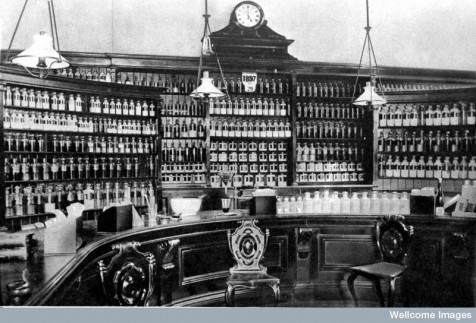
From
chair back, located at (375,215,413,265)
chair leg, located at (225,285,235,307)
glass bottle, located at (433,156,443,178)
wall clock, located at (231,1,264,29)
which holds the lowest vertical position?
chair leg, located at (225,285,235,307)

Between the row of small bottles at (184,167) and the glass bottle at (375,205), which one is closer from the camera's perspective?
the glass bottle at (375,205)

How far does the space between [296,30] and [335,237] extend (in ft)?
11.9

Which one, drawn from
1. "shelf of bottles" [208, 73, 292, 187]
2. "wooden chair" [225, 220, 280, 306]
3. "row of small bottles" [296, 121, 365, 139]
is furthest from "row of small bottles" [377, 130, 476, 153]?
"wooden chair" [225, 220, 280, 306]

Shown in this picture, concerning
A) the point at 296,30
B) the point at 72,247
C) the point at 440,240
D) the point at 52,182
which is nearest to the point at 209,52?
the point at 296,30

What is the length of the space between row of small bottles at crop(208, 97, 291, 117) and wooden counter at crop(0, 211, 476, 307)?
242cm

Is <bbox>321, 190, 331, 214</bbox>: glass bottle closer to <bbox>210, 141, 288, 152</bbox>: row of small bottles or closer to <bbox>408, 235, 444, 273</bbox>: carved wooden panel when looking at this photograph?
<bbox>408, 235, 444, 273</bbox>: carved wooden panel

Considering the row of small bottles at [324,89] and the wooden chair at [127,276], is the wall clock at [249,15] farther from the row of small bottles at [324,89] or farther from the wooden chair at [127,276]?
the wooden chair at [127,276]

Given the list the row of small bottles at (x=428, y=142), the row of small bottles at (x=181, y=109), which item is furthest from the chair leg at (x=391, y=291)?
the row of small bottles at (x=181, y=109)

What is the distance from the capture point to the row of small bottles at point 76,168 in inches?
187

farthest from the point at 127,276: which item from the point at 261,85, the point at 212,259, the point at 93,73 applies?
the point at 261,85

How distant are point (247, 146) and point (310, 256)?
8.26 feet

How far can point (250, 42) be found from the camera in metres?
6.30

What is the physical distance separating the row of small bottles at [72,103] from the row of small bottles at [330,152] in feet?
6.86

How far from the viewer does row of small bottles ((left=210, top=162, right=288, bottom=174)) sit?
625 cm
